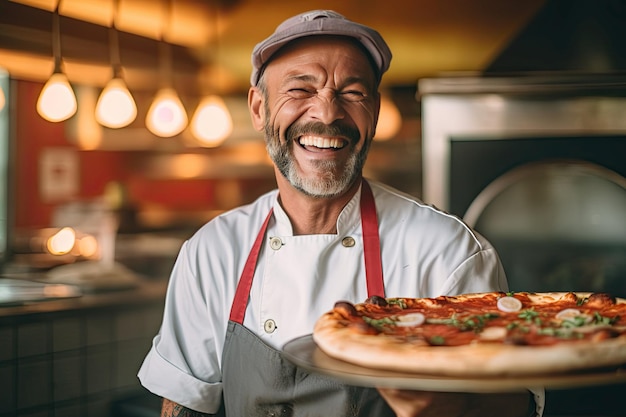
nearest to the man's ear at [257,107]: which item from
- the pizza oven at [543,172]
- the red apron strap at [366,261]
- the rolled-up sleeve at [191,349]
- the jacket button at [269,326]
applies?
the red apron strap at [366,261]

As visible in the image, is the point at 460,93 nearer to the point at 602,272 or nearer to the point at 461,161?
the point at 461,161

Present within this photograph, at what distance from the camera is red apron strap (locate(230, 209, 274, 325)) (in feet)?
6.96

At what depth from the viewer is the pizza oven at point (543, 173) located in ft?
11.1

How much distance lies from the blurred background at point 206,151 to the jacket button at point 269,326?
1567 mm

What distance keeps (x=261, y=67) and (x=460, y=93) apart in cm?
146

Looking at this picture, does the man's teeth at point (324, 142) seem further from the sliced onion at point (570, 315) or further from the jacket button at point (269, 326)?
the sliced onion at point (570, 315)

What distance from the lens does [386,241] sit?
2.15m

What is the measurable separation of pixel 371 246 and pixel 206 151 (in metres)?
3.68

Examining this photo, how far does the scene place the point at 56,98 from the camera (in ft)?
12.5

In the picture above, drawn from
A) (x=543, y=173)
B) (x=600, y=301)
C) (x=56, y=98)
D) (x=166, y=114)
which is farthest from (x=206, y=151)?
(x=600, y=301)

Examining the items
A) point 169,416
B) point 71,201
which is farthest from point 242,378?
point 71,201

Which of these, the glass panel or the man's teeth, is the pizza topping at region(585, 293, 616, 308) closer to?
the man's teeth

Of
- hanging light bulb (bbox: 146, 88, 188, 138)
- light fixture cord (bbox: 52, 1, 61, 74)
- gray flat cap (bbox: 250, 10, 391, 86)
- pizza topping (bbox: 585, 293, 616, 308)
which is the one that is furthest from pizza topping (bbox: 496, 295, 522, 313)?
hanging light bulb (bbox: 146, 88, 188, 138)

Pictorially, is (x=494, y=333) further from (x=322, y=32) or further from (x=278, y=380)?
(x=322, y=32)
